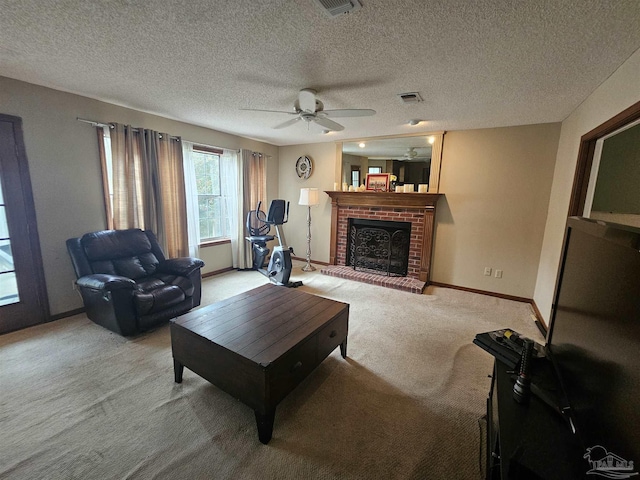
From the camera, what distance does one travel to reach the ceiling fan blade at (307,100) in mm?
2309

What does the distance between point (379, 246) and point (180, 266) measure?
3.01 m

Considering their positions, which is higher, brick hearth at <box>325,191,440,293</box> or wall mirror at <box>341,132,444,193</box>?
wall mirror at <box>341,132,444,193</box>

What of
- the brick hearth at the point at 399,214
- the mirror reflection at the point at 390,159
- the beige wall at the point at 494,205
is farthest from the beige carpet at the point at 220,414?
the mirror reflection at the point at 390,159

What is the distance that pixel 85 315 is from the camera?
9.45 ft

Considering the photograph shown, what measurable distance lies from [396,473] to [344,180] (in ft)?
13.6

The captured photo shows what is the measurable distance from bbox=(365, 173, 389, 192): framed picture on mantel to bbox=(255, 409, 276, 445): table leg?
361 cm

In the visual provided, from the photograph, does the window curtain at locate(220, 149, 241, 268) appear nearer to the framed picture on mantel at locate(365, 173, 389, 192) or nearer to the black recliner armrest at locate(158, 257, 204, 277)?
the black recliner armrest at locate(158, 257, 204, 277)

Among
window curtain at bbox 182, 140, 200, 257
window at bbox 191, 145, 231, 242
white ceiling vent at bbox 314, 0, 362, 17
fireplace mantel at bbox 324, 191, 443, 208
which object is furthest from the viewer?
window at bbox 191, 145, 231, 242

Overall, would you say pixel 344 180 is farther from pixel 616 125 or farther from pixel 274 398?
pixel 274 398

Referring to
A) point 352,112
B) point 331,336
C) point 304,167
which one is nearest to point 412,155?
point 304,167

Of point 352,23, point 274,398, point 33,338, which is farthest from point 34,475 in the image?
point 352,23

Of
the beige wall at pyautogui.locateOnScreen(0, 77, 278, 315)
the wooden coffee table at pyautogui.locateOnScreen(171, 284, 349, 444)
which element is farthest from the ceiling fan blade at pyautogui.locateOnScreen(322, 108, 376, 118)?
the beige wall at pyautogui.locateOnScreen(0, 77, 278, 315)

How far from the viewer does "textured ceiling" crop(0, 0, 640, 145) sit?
54.8 inches

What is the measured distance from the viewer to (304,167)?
5148mm
